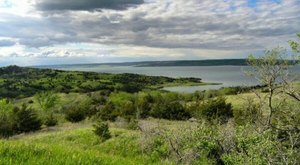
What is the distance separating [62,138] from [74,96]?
244 feet

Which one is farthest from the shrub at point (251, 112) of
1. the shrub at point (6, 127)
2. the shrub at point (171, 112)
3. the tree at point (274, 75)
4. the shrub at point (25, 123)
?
the shrub at point (171, 112)

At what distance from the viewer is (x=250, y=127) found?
42.5 feet

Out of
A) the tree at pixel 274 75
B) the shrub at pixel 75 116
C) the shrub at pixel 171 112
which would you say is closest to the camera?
the tree at pixel 274 75

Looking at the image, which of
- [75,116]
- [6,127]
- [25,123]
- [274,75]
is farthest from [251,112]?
[75,116]

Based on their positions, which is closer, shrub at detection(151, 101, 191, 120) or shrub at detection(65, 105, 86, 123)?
shrub at detection(65, 105, 86, 123)

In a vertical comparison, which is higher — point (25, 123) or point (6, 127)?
point (25, 123)

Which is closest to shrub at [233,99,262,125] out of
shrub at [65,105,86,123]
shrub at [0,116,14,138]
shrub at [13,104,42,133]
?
shrub at [13,104,42,133]

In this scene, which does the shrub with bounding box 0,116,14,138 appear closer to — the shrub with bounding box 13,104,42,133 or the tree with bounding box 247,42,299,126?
the shrub with bounding box 13,104,42,133

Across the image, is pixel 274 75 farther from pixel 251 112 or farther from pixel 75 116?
pixel 75 116

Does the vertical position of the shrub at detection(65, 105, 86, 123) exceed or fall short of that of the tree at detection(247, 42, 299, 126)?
it falls short

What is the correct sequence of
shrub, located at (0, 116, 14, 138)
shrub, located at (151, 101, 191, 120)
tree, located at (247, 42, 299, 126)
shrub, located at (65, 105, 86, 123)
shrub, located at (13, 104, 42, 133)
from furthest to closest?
shrub, located at (151, 101, 191, 120), shrub, located at (65, 105, 86, 123), shrub, located at (13, 104, 42, 133), shrub, located at (0, 116, 14, 138), tree, located at (247, 42, 299, 126)

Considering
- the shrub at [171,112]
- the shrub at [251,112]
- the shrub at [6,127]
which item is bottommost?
the shrub at [171,112]

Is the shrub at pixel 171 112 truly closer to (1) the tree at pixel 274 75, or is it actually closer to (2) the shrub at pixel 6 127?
(2) the shrub at pixel 6 127

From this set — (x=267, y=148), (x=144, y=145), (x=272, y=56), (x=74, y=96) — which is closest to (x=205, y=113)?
(x=144, y=145)
